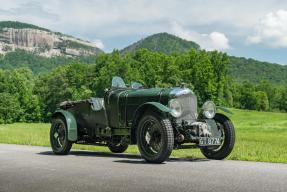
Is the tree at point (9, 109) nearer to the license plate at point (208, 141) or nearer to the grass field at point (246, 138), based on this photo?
the grass field at point (246, 138)

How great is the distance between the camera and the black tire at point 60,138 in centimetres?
1151

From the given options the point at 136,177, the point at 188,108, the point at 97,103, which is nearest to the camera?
the point at 136,177

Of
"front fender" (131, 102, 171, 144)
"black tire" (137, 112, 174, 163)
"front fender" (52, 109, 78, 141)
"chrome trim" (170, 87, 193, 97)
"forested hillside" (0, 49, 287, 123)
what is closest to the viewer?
"black tire" (137, 112, 174, 163)

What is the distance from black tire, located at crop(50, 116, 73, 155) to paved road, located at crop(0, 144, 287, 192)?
281 cm

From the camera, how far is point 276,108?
150125mm

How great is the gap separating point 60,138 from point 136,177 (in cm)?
569

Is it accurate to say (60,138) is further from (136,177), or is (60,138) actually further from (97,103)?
(136,177)

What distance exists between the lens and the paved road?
18.9ft

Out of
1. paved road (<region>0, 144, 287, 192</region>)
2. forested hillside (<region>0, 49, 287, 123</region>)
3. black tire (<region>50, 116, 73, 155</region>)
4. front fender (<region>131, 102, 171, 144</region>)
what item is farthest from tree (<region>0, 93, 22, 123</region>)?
paved road (<region>0, 144, 287, 192</region>)

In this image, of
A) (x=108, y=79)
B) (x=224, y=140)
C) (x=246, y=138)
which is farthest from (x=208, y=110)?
→ (x=108, y=79)

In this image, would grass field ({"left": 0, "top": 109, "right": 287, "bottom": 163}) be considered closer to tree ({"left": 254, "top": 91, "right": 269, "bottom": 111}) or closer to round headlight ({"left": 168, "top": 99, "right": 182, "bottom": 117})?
round headlight ({"left": 168, "top": 99, "right": 182, "bottom": 117})

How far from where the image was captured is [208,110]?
9703 mm

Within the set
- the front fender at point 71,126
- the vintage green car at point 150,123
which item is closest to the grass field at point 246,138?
the vintage green car at point 150,123

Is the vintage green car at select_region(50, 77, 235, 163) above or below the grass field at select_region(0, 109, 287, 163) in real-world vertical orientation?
above
